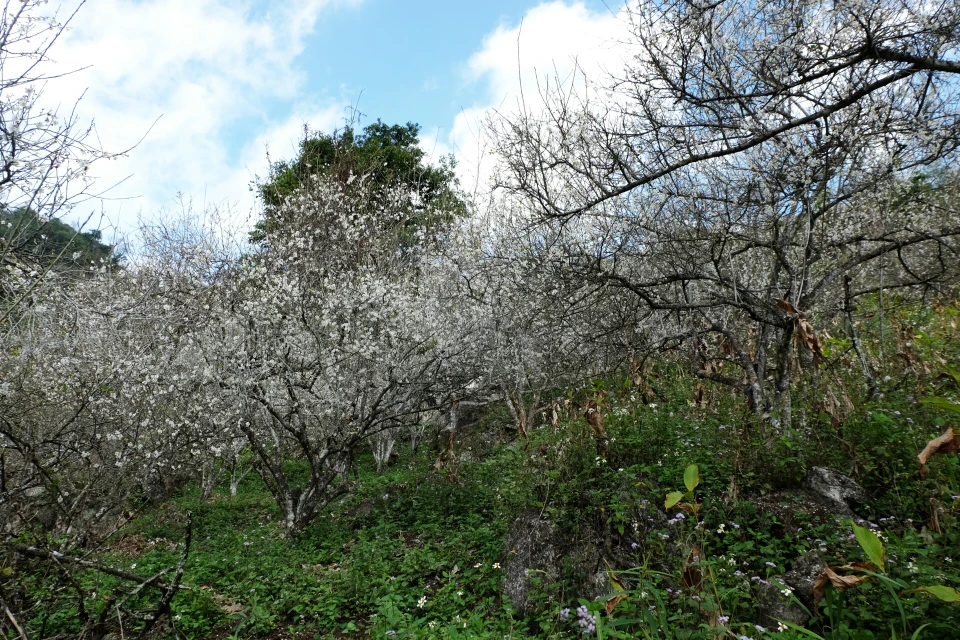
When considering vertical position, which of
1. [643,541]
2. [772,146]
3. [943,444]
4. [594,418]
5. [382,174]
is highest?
[382,174]

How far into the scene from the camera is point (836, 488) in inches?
138

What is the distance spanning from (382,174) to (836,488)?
15199 mm

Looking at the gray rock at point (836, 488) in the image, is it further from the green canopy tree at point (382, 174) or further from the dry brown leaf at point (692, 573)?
the green canopy tree at point (382, 174)

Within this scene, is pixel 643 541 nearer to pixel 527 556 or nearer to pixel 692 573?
pixel 527 556

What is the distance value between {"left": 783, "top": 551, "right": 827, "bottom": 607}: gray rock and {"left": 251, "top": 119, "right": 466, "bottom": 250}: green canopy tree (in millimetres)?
10624

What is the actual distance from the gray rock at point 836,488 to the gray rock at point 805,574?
23.0 inches

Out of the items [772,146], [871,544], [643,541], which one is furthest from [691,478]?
[772,146]

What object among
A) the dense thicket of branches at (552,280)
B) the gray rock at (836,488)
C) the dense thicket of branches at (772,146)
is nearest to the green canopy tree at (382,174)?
the dense thicket of branches at (552,280)

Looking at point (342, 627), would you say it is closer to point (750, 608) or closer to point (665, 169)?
point (750, 608)

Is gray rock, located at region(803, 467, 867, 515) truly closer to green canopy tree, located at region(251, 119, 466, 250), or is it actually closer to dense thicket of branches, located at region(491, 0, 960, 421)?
dense thicket of branches, located at region(491, 0, 960, 421)

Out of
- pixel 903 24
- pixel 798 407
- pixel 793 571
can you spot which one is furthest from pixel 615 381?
pixel 903 24

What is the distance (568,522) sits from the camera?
394 centimetres

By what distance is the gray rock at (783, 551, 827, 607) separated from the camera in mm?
2799

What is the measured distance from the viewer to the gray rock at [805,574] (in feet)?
9.18
